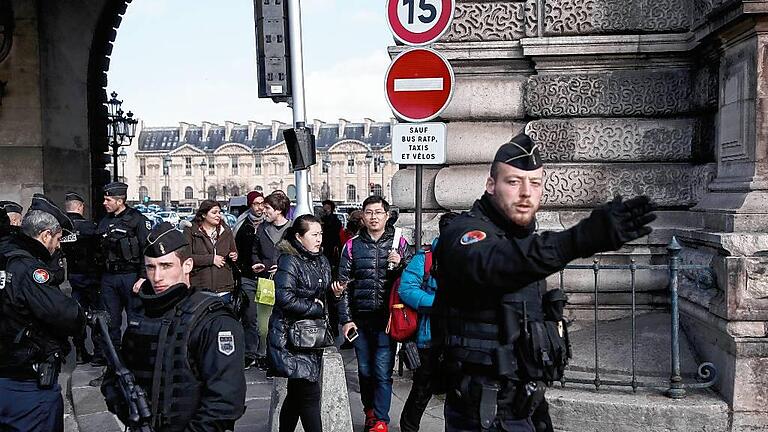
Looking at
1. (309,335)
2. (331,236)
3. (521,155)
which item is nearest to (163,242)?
(521,155)

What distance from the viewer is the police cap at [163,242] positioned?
3414mm

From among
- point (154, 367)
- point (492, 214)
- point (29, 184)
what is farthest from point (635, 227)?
point (29, 184)

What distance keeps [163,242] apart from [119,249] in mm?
4946

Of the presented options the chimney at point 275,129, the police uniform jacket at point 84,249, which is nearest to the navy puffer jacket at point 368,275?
the police uniform jacket at point 84,249

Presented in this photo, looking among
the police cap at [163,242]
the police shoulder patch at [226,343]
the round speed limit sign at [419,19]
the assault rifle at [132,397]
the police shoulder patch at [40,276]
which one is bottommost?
the assault rifle at [132,397]

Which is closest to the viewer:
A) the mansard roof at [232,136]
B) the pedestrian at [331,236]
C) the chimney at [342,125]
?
the pedestrian at [331,236]

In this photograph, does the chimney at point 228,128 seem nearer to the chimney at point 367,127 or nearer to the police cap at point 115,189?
the chimney at point 367,127

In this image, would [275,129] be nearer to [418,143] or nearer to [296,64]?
[296,64]

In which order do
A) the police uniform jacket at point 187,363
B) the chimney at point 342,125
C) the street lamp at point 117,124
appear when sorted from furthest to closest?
the chimney at point 342,125 < the street lamp at point 117,124 < the police uniform jacket at point 187,363

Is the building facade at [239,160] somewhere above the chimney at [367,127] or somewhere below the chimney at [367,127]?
below

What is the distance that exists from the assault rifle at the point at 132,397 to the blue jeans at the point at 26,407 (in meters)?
1.31

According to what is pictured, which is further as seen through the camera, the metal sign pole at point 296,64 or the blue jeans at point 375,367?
the metal sign pole at point 296,64

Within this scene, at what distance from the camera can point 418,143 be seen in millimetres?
5727

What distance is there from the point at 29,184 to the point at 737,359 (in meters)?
11.9
